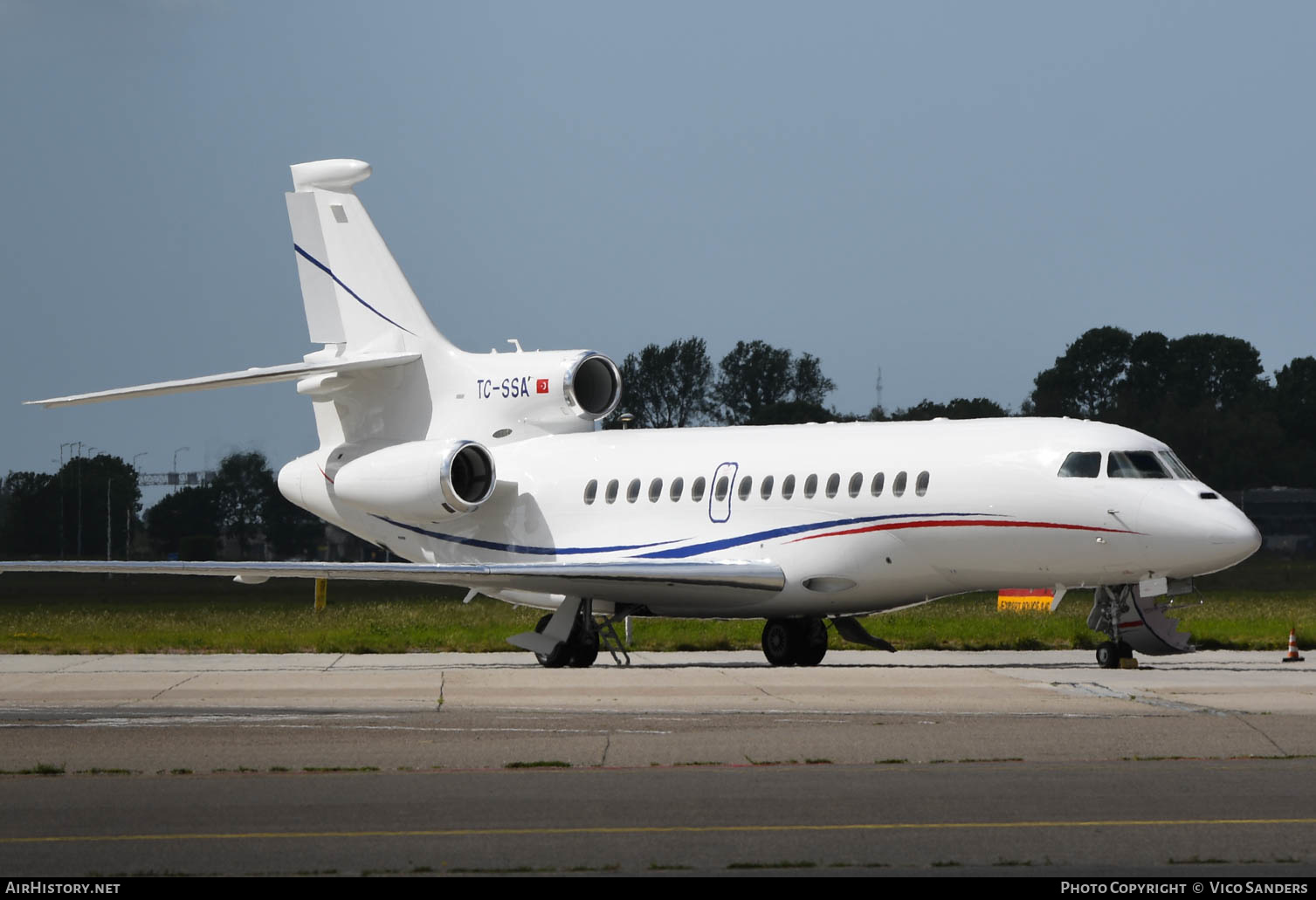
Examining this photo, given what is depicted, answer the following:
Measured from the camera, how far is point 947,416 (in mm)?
81688

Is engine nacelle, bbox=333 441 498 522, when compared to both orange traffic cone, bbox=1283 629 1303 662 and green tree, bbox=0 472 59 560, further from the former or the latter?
green tree, bbox=0 472 59 560

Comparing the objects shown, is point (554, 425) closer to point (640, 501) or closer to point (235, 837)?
point (640, 501)

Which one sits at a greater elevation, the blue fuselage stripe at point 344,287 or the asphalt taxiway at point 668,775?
the blue fuselage stripe at point 344,287

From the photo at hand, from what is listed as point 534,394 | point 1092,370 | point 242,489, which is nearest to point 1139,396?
point 1092,370

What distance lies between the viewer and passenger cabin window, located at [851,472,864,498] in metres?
24.3

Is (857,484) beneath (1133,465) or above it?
beneath

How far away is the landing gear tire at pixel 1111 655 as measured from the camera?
22.6m

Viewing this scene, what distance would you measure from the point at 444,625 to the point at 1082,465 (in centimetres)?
1670

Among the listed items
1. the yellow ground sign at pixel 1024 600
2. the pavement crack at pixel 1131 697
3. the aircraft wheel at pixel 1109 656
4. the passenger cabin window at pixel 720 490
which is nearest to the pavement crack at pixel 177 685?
the passenger cabin window at pixel 720 490

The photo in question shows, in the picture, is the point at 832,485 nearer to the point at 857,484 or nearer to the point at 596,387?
the point at 857,484

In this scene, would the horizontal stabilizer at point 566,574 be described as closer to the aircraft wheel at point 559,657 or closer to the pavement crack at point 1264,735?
the aircraft wheel at point 559,657

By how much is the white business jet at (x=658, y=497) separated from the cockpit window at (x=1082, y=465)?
27 millimetres
